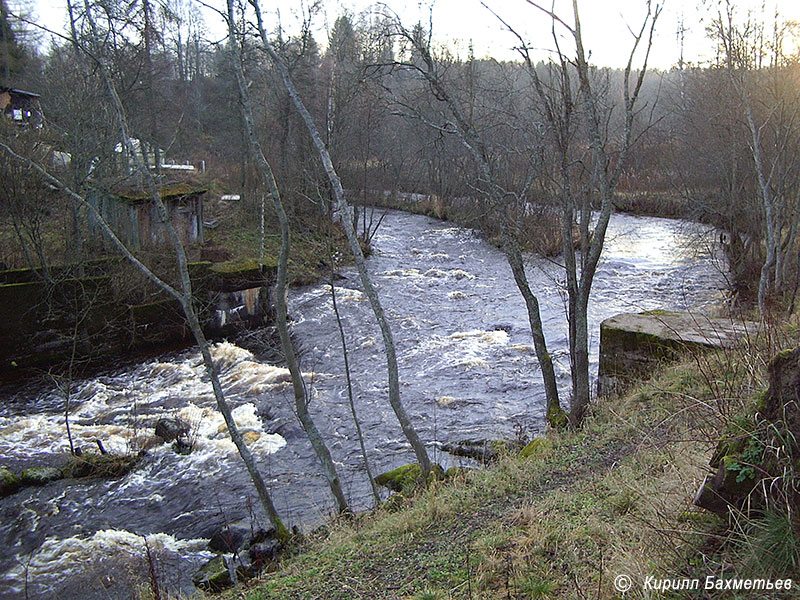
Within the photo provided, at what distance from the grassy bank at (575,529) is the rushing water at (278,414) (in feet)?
6.76

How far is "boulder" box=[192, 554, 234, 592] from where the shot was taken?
597 centimetres

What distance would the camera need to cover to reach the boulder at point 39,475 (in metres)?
8.54

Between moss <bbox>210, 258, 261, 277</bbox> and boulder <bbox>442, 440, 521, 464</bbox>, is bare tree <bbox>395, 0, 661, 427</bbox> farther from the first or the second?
moss <bbox>210, 258, 261, 277</bbox>

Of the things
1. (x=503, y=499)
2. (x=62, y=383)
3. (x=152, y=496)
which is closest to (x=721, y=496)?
(x=503, y=499)

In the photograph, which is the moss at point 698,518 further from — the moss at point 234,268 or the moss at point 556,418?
the moss at point 234,268

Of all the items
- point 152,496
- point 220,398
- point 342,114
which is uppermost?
point 342,114

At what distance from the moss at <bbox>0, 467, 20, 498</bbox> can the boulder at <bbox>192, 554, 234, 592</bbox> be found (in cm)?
349

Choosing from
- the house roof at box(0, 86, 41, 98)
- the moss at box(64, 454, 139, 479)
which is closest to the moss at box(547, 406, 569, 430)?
the moss at box(64, 454, 139, 479)

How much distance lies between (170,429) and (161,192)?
30.1 feet

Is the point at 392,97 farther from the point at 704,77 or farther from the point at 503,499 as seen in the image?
the point at 704,77

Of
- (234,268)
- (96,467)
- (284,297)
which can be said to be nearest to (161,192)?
(234,268)

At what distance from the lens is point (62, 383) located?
440 inches

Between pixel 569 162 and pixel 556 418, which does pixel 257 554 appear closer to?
pixel 556 418

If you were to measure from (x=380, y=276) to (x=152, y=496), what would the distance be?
→ 449 inches
